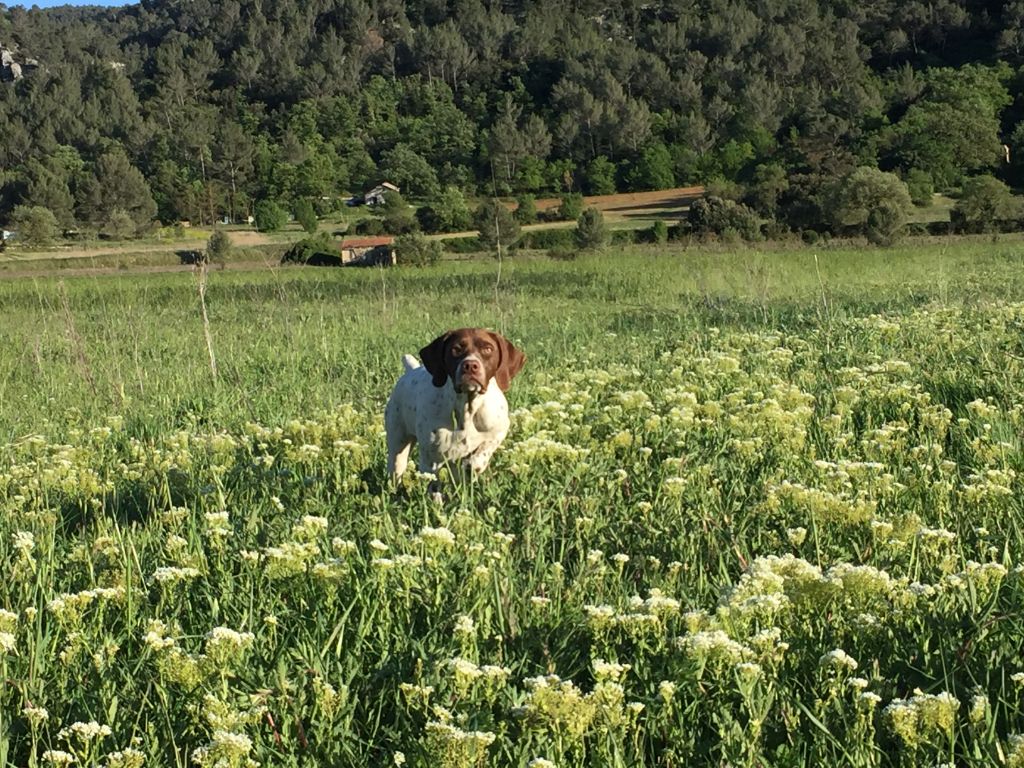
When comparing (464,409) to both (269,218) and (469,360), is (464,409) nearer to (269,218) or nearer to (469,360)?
(469,360)

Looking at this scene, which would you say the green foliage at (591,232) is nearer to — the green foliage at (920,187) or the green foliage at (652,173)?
the green foliage at (920,187)

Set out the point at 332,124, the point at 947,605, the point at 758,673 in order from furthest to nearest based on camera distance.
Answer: the point at 332,124, the point at 947,605, the point at 758,673

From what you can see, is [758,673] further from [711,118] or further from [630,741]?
[711,118]

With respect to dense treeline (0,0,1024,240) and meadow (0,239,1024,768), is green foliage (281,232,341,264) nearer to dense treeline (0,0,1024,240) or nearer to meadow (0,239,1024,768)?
dense treeline (0,0,1024,240)

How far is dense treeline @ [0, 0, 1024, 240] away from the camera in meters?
110

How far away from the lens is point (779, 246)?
48.7 meters

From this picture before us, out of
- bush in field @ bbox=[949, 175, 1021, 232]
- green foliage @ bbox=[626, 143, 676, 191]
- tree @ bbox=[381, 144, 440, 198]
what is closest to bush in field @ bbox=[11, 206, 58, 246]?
bush in field @ bbox=[949, 175, 1021, 232]

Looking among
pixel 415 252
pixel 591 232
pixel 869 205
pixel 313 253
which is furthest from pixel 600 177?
pixel 415 252

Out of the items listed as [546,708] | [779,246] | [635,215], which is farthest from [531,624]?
[635,215]

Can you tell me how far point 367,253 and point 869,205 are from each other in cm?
3065

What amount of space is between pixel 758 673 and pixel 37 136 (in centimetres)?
19278

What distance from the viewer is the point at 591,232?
6181 cm

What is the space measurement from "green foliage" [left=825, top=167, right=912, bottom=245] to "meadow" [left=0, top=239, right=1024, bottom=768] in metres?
50.7

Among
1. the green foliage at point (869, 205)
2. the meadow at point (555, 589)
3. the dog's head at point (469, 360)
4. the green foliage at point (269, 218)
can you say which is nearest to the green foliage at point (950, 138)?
the green foliage at point (869, 205)
